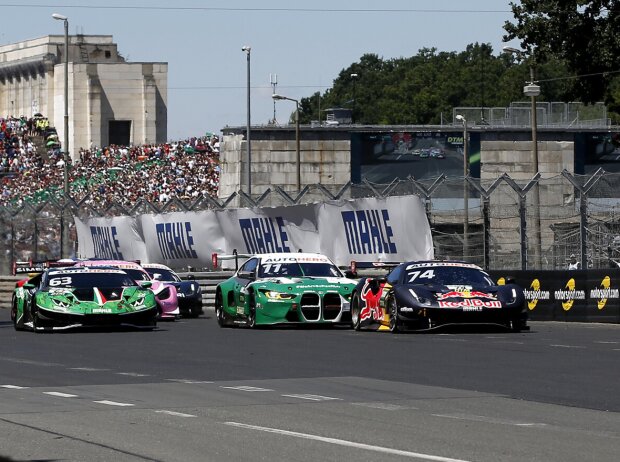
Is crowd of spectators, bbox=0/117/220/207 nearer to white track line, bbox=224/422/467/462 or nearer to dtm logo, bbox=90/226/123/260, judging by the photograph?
dtm logo, bbox=90/226/123/260

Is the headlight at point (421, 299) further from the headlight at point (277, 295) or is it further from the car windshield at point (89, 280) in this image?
the car windshield at point (89, 280)

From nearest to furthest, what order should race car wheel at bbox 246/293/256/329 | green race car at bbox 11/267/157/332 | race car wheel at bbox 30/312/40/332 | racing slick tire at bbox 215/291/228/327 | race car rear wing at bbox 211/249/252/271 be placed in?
green race car at bbox 11/267/157/332 → race car wheel at bbox 30/312/40/332 → race car wheel at bbox 246/293/256/329 → racing slick tire at bbox 215/291/228/327 → race car rear wing at bbox 211/249/252/271

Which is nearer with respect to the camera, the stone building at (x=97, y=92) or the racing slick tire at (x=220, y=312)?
the racing slick tire at (x=220, y=312)

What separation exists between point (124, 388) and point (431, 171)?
66866 millimetres

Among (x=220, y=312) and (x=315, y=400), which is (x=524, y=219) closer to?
(x=220, y=312)

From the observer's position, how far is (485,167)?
75.3 meters

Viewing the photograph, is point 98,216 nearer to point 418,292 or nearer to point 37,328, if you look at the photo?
point 37,328

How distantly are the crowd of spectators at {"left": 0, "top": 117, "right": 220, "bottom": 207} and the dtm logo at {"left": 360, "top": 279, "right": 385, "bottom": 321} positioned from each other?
4790 centimetres

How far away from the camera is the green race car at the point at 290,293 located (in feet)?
84.2

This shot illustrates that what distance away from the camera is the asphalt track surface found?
10125 millimetres

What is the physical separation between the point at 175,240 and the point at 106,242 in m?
4.43

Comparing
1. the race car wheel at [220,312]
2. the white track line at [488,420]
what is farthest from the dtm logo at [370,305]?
the white track line at [488,420]

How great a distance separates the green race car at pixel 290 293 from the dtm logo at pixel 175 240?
13456 mm

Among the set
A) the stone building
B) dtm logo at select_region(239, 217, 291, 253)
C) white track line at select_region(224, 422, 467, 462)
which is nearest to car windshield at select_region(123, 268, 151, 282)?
dtm logo at select_region(239, 217, 291, 253)
